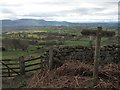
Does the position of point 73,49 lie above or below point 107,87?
above

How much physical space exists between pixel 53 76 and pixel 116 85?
1828 mm

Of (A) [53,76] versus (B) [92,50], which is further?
(B) [92,50]

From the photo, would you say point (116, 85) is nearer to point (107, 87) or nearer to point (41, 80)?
point (107, 87)

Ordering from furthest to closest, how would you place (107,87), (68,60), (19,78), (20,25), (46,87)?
(20,25)
(19,78)
(68,60)
(46,87)
(107,87)

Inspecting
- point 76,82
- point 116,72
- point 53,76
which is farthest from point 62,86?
point 116,72

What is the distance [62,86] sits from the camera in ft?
20.6

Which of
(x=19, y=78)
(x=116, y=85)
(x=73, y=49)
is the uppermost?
(x=73, y=49)

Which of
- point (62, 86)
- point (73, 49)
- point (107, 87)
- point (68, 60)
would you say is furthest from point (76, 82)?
point (73, 49)

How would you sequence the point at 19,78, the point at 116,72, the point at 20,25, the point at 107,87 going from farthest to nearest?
the point at 20,25, the point at 19,78, the point at 116,72, the point at 107,87

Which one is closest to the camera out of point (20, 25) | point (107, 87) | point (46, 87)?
point (107, 87)

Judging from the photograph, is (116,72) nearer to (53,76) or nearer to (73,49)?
(53,76)

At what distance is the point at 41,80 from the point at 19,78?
4041 millimetres

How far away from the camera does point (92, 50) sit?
32.7 ft

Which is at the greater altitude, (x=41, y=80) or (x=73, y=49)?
(x=73, y=49)
